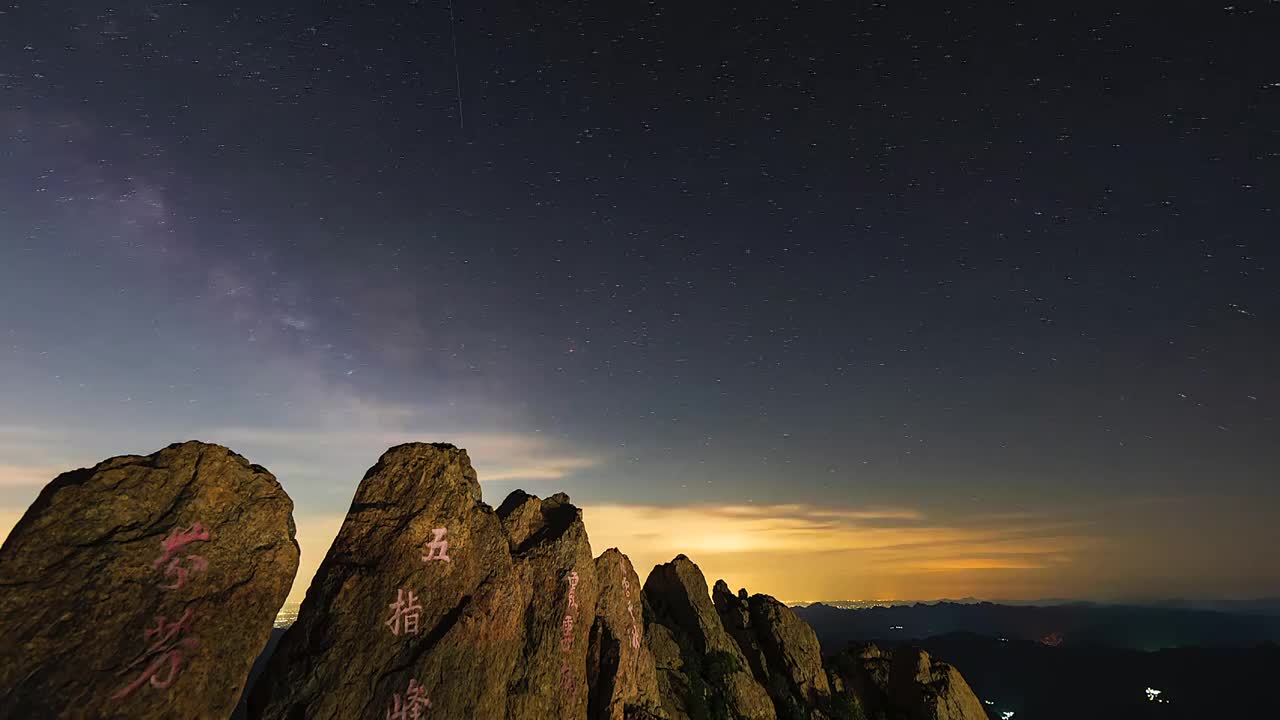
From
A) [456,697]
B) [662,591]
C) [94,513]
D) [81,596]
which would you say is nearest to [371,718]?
[456,697]

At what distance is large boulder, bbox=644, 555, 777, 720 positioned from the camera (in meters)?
40.9

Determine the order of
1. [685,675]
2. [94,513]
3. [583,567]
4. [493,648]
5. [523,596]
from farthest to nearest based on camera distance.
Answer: [685,675]
[583,567]
[523,596]
[493,648]
[94,513]

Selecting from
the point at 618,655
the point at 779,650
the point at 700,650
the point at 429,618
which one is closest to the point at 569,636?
the point at 618,655

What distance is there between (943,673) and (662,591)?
26.3m

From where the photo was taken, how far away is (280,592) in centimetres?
2055

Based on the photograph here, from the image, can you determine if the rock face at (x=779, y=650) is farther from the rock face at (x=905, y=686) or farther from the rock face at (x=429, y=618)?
the rock face at (x=429, y=618)

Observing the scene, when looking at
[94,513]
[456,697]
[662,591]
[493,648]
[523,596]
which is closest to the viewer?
[94,513]

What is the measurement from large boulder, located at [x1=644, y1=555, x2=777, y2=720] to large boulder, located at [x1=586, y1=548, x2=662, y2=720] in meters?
5.74

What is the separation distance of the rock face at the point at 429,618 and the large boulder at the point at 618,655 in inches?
48.5

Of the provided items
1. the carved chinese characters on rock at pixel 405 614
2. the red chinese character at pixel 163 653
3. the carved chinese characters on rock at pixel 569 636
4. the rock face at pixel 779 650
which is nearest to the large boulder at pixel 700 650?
the rock face at pixel 779 650

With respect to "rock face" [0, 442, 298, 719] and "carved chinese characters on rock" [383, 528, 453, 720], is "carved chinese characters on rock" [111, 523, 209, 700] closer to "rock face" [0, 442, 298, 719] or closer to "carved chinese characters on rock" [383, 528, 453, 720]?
"rock face" [0, 442, 298, 719]

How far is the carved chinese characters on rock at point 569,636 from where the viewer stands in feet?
92.6

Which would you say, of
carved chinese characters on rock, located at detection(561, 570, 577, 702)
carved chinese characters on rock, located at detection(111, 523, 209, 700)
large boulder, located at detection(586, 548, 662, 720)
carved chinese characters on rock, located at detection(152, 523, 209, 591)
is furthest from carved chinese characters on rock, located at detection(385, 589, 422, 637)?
large boulder, located at detection(586, 548, 662, 720)

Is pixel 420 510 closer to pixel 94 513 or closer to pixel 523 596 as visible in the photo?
pixel 523 596
